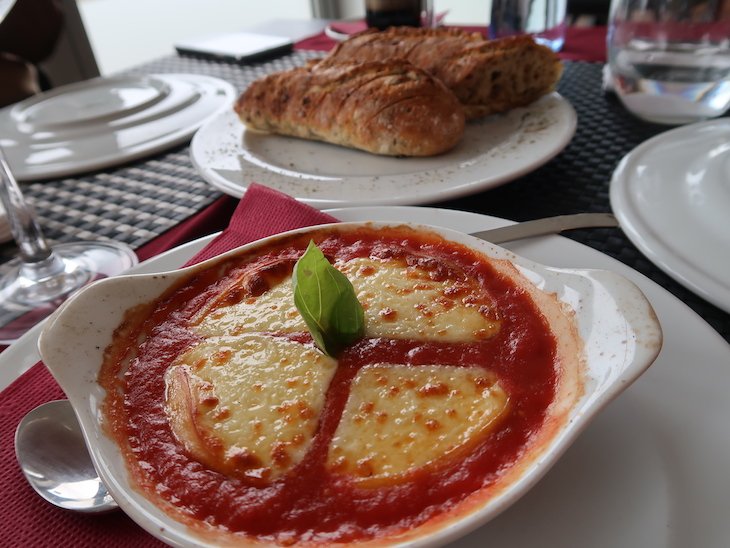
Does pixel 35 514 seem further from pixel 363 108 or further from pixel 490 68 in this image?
pixel 490 68

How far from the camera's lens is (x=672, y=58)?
4.13 ft

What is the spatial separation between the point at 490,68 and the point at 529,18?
551 millimetres

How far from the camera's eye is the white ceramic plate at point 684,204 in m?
0.72

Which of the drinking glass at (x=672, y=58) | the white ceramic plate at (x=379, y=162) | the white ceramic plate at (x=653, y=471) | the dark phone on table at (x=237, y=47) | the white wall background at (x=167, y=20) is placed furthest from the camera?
the white wall background at (x=167, y=20)

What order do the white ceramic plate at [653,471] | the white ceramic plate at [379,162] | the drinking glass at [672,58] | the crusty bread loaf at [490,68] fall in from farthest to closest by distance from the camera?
the crusty bread loaf at [490,68] → the drinking glass at [672,58] → the white ceramic plate at [379,162] → the white ceramic plate at [653,471]

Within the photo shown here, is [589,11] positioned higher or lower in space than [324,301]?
lower

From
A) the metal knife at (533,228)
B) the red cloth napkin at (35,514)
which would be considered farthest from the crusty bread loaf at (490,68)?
the red cloth napkin at (35,514)

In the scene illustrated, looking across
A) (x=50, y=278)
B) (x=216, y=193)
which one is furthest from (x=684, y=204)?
(x=50, y=278)

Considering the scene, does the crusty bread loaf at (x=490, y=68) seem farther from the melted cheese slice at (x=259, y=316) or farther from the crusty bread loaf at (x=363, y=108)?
the melted cheese slice at (x=259, y=316)

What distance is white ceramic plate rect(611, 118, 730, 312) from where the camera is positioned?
0.72 m

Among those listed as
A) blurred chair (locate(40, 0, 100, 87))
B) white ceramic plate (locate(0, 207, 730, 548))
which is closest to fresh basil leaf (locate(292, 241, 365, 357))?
white ceramic plate (locate(0, 207, 730, 548))

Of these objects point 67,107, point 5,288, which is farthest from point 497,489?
point 67,107

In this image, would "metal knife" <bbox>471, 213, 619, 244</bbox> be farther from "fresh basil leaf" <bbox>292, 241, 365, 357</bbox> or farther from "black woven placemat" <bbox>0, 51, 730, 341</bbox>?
"fresh basil leaf" <bbox>292, 241, 365, 357</bbox>

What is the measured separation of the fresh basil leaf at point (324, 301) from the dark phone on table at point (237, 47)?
5.81 ft
